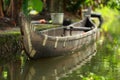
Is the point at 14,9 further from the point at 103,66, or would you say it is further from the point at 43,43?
the point at 103,66

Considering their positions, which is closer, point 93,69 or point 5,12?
point 93,69

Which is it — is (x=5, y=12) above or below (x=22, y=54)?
above

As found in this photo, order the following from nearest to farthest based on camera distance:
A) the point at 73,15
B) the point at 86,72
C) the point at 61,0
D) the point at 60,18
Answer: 1. the point at 86,72
2. the point at 60,18
3. the point at 61,0
4. the point at 73,15

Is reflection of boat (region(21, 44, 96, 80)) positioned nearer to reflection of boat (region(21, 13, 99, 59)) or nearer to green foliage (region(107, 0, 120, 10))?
reflection of boat (region(21, 13, 99, 59))

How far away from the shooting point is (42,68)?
11.9 m

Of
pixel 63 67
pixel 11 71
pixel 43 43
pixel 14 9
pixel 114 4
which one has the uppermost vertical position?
pixel 14 9

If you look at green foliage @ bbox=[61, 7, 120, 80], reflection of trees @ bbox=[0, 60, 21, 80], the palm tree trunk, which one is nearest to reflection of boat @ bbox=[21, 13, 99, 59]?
reflection of trees @ bbox=[0, 60, 21, 80]

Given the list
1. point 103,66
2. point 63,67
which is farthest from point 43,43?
point 103,66

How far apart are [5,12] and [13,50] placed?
381cm

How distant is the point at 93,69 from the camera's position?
11.9 m

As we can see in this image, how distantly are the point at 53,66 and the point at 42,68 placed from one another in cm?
52

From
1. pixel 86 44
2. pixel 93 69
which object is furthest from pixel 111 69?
pixel 86 44

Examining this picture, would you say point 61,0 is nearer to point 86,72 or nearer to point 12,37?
point 12,37

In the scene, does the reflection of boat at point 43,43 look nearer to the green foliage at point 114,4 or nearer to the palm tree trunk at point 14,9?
the palm tree trunk at point 14,9
